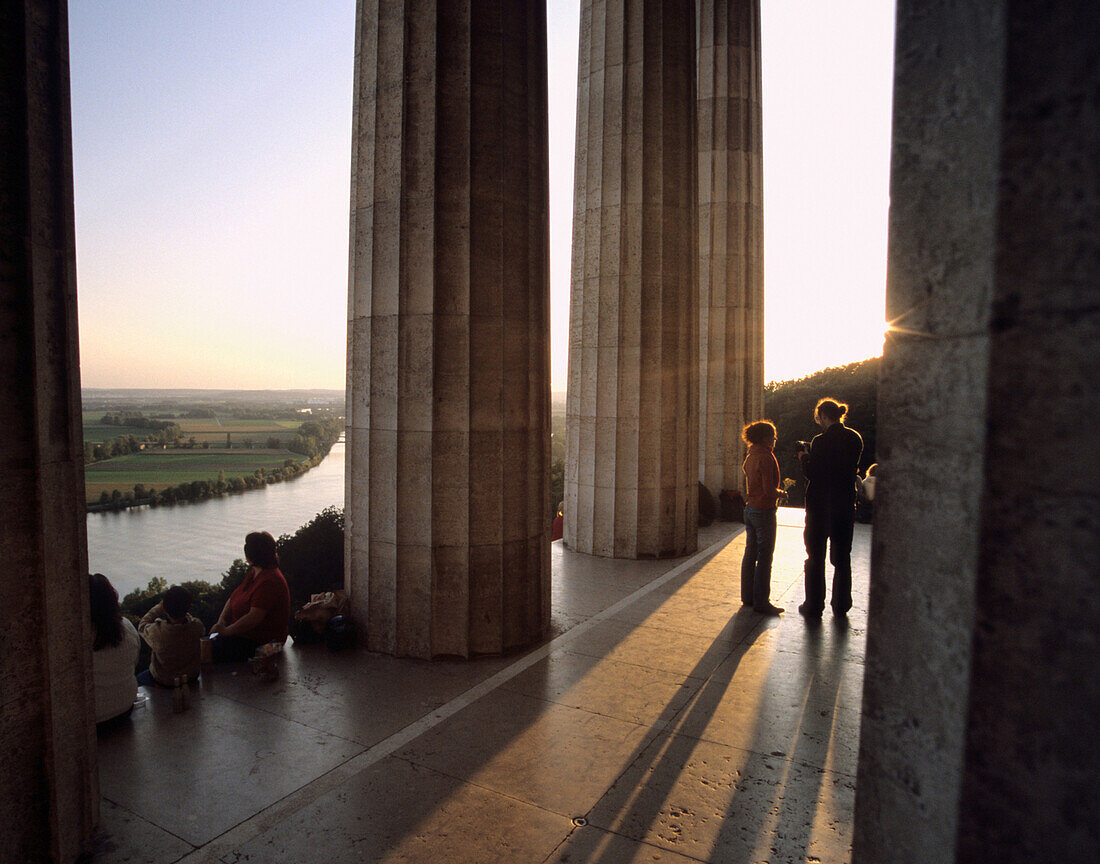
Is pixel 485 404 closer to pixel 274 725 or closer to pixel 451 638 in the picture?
pixel 451 638

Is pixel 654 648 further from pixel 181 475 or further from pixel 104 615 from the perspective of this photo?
pixel 181 475

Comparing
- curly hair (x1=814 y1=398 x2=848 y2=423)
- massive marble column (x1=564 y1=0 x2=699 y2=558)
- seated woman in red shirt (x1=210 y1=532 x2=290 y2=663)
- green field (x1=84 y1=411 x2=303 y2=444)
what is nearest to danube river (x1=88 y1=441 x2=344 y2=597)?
green field (x1=84 y1=411 x2=303 y2=444)

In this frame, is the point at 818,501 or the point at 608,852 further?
the point at 818,501

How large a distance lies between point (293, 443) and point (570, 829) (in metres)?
56.7

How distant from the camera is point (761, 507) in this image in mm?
9031

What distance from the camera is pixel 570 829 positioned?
4.58 meters

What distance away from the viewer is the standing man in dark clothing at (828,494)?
8.88m

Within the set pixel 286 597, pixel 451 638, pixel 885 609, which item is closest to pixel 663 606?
pixel 451 638

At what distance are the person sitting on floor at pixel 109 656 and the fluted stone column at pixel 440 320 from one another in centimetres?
269

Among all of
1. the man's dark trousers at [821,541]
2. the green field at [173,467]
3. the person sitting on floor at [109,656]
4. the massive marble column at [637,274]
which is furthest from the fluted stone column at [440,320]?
the green field at [173,467]

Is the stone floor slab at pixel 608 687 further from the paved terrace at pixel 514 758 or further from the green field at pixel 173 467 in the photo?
the green field at pixel 173 467

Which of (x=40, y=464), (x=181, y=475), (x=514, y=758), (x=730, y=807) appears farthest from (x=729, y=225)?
(x=181, y=475)

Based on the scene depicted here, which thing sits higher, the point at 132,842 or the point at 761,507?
the point at 761,507

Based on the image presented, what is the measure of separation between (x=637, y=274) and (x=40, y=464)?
412 inches
